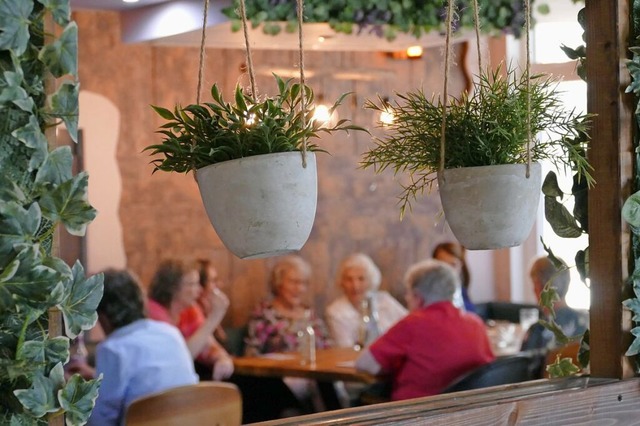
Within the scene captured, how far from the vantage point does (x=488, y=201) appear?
171 centimetres

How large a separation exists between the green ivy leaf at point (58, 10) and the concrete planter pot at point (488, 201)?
0.71m

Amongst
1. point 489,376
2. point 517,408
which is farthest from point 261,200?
point 489,376

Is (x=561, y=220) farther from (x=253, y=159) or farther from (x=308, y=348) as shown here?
(x=308, y=348)

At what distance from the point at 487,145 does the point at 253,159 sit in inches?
18.2

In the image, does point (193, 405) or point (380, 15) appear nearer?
point (193, 405)

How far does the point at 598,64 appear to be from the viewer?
197cm

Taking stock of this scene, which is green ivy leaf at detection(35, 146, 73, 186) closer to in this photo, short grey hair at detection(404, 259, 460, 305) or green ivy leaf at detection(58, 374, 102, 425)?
green ivy leaf at detection(58, 374, 102, 425)

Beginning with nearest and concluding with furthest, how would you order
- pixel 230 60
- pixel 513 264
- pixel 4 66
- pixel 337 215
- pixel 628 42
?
pixel 4 66, pixel 628 42, pixel 230 60, pixel 337 215, pixel 513 264

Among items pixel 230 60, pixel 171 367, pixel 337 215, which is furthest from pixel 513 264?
pixel 171 367

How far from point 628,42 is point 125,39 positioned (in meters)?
3.91

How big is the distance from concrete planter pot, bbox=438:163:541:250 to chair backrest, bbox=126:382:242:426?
1.24m

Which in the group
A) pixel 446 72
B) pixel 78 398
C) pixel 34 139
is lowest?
pixel 78 398

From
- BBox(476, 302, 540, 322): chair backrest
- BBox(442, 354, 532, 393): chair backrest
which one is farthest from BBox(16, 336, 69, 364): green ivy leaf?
BBox(476, 302, 540, 322): chair backrest

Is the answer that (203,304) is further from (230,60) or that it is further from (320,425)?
(320,425)
